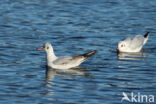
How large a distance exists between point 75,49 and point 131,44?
7.21 ft

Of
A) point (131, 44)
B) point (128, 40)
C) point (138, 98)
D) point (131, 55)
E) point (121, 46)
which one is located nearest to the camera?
point (138, 98)

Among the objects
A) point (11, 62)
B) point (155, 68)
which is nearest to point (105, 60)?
point (155, 68)

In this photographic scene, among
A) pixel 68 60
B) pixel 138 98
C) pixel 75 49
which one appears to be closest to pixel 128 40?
pixel 75 49

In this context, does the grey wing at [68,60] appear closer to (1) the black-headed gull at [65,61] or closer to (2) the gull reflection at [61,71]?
(1) the black-headed gull at [65,61]

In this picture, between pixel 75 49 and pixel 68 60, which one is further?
pixel 75 49

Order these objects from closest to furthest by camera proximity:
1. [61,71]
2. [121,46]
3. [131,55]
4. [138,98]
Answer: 1. [138,98]
2. [61,71]
3. [131,55]
4. [121,46]

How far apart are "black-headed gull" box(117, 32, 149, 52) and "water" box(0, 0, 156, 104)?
34cm

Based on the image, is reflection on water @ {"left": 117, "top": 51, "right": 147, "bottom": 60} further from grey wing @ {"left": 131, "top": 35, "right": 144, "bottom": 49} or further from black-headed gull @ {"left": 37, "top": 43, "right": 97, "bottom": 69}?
black-headed gull @ {"left": 37, "top": 43, "right": 97, "bottom": 69}

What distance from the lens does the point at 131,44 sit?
18.5 m

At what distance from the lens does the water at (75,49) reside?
12.9m

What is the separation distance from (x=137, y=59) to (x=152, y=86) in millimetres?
3846

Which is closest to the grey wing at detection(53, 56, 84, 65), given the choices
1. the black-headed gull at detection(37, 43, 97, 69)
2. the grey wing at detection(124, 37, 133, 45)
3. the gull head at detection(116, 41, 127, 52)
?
the black-headed gull at detection(37, 43, 97, 69)

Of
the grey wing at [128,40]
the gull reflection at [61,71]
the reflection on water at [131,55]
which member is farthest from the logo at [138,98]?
the grey wing at [128,40]

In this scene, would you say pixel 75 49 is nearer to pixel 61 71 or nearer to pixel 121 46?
pixel 121 46
